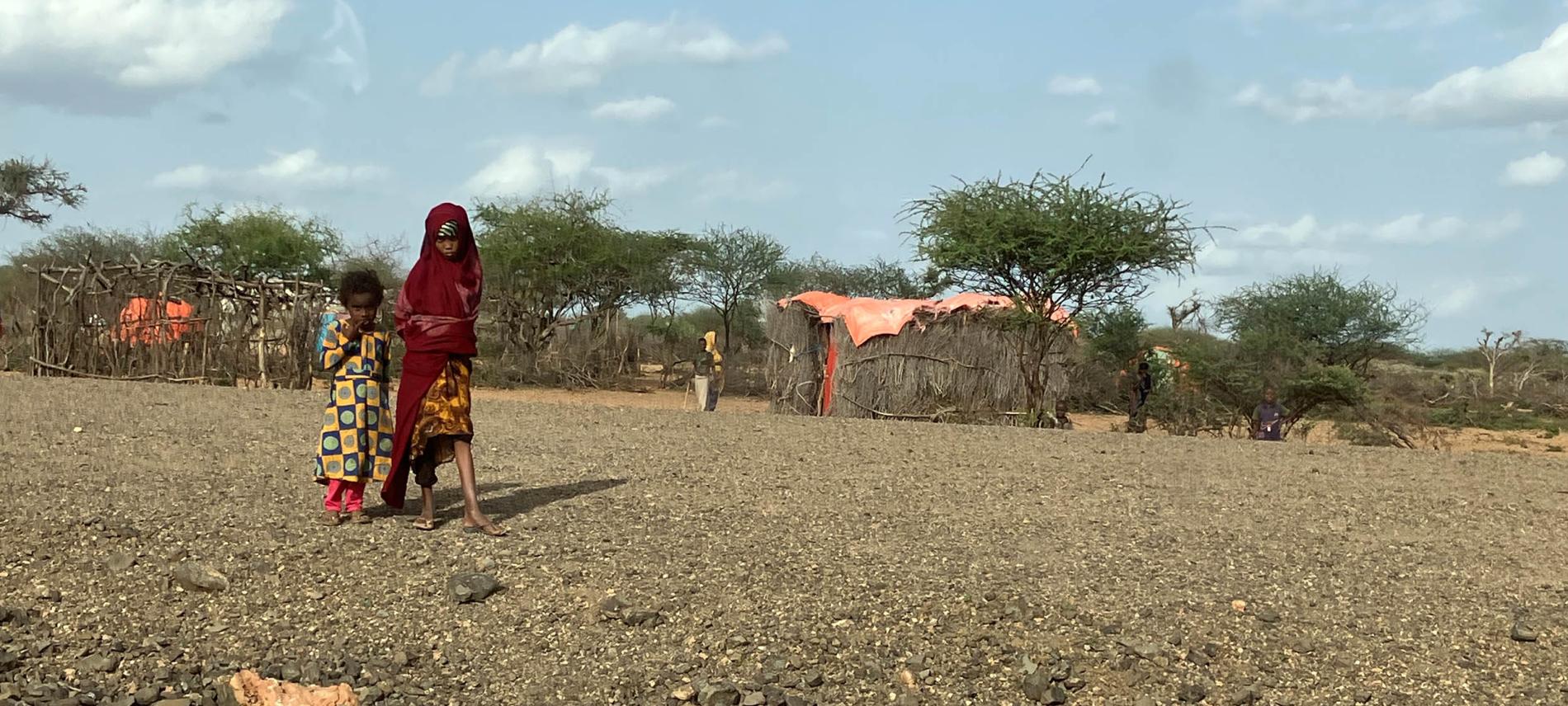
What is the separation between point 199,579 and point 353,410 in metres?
1.41

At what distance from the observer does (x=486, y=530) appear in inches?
218

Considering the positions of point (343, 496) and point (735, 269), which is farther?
point (735, 269)

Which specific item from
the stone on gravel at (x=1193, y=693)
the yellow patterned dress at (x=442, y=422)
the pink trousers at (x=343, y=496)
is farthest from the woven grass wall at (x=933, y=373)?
the stone on gravel at (x=1193, y=693)

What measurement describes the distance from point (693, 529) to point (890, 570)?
1.21 metres

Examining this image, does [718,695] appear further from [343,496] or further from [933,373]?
[933,373]

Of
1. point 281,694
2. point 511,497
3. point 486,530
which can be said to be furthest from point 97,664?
point 511,497

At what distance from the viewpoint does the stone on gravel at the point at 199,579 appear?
454cm

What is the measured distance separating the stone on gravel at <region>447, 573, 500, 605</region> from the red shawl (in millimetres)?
1250

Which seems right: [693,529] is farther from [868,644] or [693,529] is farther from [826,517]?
[868,644]

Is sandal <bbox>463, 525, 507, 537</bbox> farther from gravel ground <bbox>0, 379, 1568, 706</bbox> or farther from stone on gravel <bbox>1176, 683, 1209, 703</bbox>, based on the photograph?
stone on gravel <bbox>1176, 683, 1209, 703</bbox>

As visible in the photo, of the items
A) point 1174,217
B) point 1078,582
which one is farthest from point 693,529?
point 1174,217

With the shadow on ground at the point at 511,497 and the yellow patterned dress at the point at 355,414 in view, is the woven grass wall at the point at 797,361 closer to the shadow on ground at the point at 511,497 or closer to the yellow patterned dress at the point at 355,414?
the shadow on ground at the point at 511,497

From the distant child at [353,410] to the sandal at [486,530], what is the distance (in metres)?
0.56

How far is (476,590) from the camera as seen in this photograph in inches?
179
